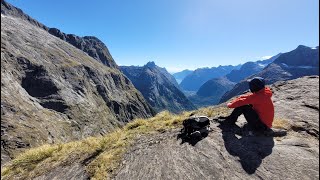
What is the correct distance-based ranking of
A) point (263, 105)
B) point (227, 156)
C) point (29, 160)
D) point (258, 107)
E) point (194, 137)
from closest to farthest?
point (227, 156)
point (194, 137)
point (263, 105)
point (258, 107)
point (29, 160)

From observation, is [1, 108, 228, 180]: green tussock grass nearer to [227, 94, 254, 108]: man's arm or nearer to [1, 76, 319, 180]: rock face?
[1, 76, 319, 180]: rock face

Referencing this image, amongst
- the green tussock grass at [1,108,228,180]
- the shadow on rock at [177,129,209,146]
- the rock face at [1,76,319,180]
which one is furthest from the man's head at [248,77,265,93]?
the green tussock grass at [1,108,228,180]

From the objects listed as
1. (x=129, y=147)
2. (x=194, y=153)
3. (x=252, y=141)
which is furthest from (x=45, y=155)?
(x=252, y=141)

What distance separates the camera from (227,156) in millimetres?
13062

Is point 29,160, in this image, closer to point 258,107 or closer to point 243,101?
point 243,101

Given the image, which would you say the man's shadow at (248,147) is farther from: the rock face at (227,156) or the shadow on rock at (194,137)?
the shadow on rock at (194,137)

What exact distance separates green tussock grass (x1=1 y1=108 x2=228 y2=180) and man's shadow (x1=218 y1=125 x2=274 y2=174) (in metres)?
3.38

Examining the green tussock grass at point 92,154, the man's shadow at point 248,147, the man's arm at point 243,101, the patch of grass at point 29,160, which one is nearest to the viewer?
the man's shadow at point 248,147

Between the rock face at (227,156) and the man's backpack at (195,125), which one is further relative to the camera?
the man's backpack at (195,125)

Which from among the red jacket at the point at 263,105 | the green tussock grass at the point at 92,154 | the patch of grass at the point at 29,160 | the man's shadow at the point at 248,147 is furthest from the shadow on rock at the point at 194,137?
the patch of grass at the point at 29,160

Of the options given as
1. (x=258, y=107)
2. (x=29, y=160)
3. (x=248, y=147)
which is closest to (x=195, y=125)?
(x=248, y=147)

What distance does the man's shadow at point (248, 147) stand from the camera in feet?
41.1

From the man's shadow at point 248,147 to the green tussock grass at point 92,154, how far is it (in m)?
3.38

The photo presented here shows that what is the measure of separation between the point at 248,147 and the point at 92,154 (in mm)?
7256
